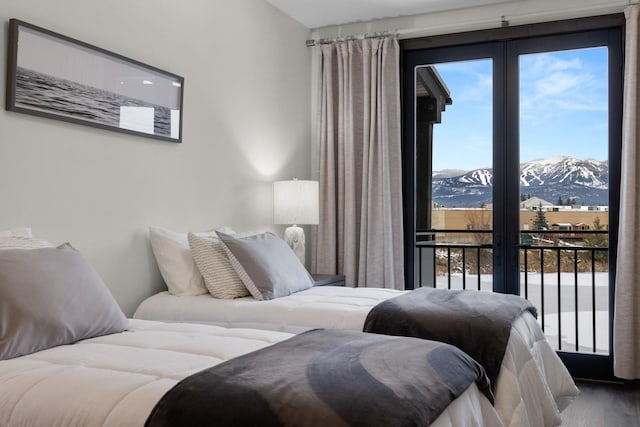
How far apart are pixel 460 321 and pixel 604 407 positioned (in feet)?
5.11

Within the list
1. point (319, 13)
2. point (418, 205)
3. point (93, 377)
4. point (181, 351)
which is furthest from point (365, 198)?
point (93, 377)

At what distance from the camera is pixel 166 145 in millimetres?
3240

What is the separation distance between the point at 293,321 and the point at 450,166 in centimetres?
230

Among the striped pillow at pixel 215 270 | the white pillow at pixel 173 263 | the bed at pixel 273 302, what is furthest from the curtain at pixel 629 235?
the white pillow at pixel 173 263

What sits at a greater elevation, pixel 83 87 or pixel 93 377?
pixel 83 87

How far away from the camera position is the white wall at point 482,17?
3938 mm

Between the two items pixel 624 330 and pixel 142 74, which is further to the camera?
pixel 624 330

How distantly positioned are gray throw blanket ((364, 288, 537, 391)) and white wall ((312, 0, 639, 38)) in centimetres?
230

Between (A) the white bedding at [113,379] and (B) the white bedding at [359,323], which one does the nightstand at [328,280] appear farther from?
(A) the white bedding at [113,379]

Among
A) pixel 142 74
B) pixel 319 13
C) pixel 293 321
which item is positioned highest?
pixel 319 13

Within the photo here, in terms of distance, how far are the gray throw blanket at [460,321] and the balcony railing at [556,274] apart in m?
1.58

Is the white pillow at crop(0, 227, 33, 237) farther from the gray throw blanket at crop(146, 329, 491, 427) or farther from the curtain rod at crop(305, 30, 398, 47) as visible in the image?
the curtain rod at crop(305, 30, 398, 47)

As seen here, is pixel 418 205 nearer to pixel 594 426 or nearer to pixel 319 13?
pixel 319 13

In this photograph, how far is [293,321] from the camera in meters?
2.71
